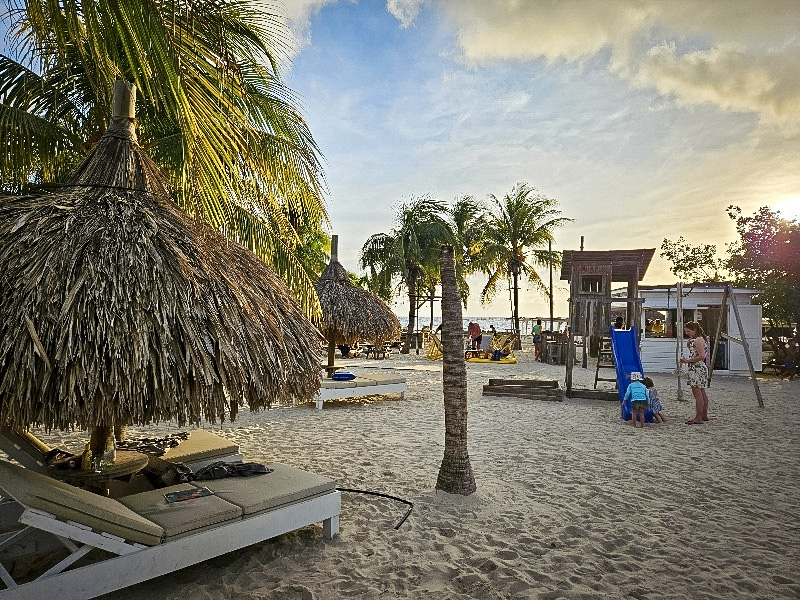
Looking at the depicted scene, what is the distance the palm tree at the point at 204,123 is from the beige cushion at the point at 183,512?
2987 millimetres

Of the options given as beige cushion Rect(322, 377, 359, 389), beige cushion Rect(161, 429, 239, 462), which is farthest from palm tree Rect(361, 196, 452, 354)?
beige cushion Rect(161, 429, 239, 462)

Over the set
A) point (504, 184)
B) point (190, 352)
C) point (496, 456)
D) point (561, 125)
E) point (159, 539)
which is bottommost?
point (496, 456)

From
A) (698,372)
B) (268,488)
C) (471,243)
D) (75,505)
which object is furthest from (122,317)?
(471,243)

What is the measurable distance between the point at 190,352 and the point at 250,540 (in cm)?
138

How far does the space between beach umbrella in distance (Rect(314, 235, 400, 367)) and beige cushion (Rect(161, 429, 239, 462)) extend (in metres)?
6.12

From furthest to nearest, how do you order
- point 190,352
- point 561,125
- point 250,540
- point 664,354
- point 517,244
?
point 517,244 → point 664,354 → point 561,125 → point 250,540 → point 190,352

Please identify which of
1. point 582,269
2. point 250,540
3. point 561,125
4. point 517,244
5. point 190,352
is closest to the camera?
point 190,352

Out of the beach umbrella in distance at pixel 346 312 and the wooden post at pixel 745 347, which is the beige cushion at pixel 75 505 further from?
the wooden post at pixel 745 347

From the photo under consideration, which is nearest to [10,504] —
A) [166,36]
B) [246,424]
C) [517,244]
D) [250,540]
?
[250,540]

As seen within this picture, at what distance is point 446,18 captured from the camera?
809 centimetres

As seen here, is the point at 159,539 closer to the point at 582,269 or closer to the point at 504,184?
the point at 582,269

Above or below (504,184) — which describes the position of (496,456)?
below

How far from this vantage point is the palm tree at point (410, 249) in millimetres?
25484

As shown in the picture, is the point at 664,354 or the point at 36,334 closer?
the point at 36,334
